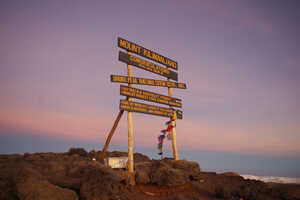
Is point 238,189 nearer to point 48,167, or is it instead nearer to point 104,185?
point 104,185

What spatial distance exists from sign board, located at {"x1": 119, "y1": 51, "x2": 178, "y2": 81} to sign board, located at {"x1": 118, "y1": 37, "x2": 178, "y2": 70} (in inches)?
18.4

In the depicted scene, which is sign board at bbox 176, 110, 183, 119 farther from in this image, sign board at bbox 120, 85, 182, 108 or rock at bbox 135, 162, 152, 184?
rock at bbox 135, 162, 152, 184

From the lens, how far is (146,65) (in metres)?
16.0

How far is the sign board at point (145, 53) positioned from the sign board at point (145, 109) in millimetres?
3616

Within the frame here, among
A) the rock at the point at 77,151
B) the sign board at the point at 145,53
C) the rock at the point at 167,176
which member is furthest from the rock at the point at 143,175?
the rock at the point at 77,151

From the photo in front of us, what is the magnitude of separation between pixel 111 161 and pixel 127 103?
157 inches

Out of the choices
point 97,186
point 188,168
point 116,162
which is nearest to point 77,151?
point 116,162

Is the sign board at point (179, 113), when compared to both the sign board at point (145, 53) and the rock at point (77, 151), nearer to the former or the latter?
the sign board at point (145, 53)

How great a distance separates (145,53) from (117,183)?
9323 millimetres

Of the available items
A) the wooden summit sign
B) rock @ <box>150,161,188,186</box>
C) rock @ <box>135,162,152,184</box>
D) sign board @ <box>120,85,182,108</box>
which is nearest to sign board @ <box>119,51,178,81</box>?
the wooden summit sign

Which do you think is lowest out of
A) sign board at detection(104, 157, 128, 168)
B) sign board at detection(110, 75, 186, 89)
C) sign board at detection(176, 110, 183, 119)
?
sign board at detection(104, 157, 128, 168)

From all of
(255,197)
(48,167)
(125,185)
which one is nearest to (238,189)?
(255,197)

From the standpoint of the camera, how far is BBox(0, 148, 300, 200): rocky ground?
28.2ft

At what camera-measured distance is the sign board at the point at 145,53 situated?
15.0 meters
